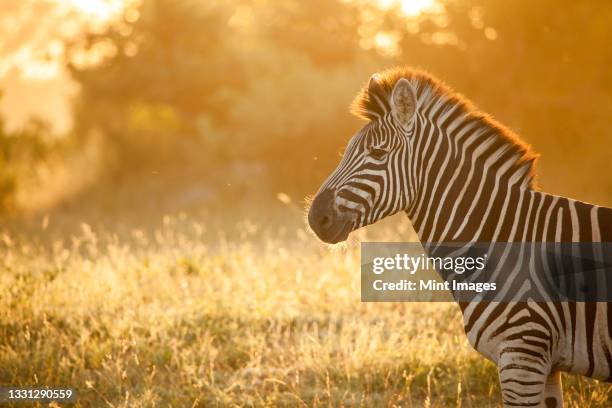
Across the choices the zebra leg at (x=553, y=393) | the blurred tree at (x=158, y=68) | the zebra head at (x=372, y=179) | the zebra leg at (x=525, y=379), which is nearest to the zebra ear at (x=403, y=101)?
the zebra head at (x=372, y=179)

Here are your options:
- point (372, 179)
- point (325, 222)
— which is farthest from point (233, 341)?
point (372, 179)

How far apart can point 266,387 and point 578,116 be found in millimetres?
12932

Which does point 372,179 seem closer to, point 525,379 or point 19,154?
point 525,379

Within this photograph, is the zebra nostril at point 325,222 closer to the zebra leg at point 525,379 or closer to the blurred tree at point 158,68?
the zebra leg at point 525,379

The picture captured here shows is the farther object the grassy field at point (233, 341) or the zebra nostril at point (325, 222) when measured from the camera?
the grassy field at point (233, 341)

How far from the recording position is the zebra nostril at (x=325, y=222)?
165 inches

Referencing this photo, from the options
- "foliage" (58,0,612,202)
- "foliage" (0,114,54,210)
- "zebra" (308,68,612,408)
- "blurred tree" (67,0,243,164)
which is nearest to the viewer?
"zebra" (308,68,612,408)

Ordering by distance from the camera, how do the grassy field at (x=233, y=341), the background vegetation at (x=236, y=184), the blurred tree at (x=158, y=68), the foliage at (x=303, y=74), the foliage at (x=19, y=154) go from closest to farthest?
the grassy field at (x=233, y=341), the background vegetation at (x=236, y=184), the foliage at (x=19, y=154), the foliage at (x=303, y=74), the blurred tree at (x=158, y=68)

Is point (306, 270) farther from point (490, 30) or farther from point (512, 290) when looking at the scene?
point (490, 30)

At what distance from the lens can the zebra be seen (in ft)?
13.1

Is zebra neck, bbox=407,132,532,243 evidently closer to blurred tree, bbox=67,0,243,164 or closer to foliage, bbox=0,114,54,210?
foliage, bbox=0,114,54,210

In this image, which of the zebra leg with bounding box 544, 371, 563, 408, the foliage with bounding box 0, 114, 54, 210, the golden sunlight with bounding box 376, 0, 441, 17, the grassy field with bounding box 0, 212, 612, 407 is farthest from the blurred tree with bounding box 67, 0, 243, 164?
the zebra leg with bounding box 544, 371, 563, 408

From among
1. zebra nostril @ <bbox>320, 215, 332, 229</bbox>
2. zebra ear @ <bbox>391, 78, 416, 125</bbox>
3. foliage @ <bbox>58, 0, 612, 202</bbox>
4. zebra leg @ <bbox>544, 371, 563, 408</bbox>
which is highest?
foliage @ <bbox>58, 0, 612, 202</bbox>

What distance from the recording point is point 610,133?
15.2m
